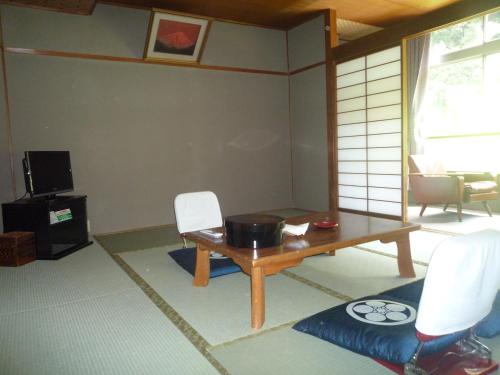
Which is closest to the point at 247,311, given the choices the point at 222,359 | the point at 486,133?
the point at 222,359

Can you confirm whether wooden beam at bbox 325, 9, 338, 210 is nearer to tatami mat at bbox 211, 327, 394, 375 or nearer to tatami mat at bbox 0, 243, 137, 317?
tatami mat at bbox 0, 243, 137, 317

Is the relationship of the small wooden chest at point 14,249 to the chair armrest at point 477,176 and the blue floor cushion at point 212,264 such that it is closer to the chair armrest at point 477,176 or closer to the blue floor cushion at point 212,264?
the blue floor cushion at point 212,264

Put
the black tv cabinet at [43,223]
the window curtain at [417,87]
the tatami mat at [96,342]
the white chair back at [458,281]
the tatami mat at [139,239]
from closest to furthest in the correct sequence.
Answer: the white chair back at [458,281]
the tatami mat at [96,342]
the black tv cabinet at [43,223]
the tatami mat at [139,239]
the window curtain at [417,87]

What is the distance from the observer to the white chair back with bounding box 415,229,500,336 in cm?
119

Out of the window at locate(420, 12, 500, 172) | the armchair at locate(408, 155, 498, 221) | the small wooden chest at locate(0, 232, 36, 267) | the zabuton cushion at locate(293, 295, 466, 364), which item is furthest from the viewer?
the window at locate(420, 12, 500, 172)

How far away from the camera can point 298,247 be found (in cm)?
205

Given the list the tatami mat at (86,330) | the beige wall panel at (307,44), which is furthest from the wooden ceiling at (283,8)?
the tatami mat at (86,330)

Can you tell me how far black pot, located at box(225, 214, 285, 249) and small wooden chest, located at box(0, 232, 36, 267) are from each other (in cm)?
217

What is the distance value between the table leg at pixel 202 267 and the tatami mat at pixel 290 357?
0.79 m

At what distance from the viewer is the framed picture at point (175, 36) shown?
448 cm

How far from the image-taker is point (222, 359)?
1.69 m

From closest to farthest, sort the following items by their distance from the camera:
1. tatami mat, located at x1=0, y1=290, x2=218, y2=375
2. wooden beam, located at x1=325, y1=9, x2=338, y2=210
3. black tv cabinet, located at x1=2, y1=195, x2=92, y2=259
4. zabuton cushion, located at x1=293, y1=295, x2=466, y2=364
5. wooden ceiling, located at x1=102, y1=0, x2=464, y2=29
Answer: zabuton cushion, located at x1=293, y1=295, x2=466, y2=364
tatami mat, located at x1=0, y1=290, x2=218, y2=375
black tv cabinet, located at x1=2, y1=195, x2=92, y2=259
wooden ceiling, located at x1=102, y1=0, x2=464, y2=29
wooden beam, located at x1=325, y1=9, x2=338, y2=210

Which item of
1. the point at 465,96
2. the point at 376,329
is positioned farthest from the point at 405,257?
the point at 465,96

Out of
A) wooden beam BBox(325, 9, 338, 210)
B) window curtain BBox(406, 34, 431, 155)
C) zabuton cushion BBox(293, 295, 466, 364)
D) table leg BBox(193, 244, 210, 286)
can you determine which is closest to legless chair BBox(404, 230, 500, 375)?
zabuton cushion BBox(293, 295, 466, 364)
